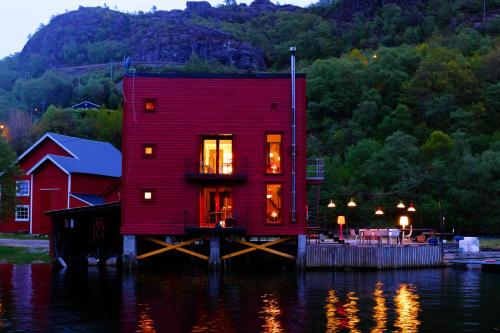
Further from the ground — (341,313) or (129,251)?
(129,251)

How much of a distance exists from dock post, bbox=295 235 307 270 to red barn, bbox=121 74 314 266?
26.4 inches

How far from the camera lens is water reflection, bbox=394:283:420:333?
24.0m

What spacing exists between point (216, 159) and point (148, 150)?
4148 millimetres

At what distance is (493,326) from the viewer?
79.5 feet

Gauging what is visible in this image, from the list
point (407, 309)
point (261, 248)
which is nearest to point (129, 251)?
point (261, 248)

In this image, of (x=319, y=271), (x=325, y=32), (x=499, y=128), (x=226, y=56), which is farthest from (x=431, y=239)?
(x=226, y=56)

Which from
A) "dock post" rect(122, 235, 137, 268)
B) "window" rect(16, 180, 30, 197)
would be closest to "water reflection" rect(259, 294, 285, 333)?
"dock post" rect(122, 235, 137, 268)

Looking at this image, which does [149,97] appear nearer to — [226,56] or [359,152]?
[359,152]

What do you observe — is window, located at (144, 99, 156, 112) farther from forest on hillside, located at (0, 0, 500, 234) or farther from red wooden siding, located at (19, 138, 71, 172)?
forest on hillside, located at (0, 0, 500, 234)

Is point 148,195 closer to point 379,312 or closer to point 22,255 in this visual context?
point 22,255

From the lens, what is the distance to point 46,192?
61812 mm

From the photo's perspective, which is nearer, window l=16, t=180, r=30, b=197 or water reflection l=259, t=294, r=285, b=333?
water reflection l=259, t=294, r=285, b=333

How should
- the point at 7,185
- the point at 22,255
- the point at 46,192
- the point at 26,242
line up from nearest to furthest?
the point at 22,255
the point at 7,185
the point at 26,242
the point at 46,192

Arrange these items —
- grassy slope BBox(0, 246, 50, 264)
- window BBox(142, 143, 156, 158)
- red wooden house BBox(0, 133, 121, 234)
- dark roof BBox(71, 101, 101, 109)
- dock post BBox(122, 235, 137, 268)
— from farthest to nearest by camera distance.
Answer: dark roof BBox(71, 101, 101, 109) → red wooden house BBox(0, 133, 121, 234) → grassy slope BBox(0, 246, 50, 264) → dock post BBox(122, 235, 137, 268) → window BBox(142, 143, 156, 158)
